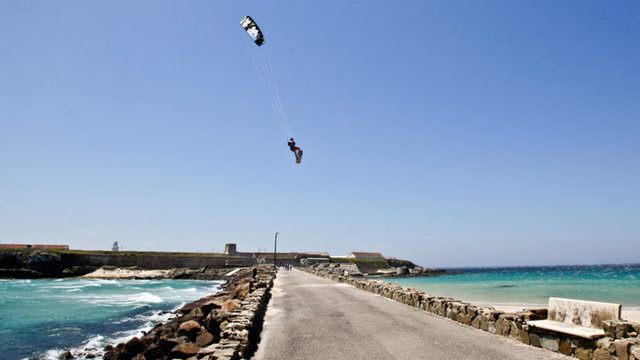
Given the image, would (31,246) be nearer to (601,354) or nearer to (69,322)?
(69,322)

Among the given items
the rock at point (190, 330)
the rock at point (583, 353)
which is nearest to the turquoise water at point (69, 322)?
the rock at point (190, 330)

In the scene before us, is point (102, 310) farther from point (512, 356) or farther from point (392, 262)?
point (392, 262)

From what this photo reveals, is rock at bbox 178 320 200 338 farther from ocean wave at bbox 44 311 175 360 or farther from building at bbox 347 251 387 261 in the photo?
building at bbox 347 251 387 261

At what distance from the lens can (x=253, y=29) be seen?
45.7 ft

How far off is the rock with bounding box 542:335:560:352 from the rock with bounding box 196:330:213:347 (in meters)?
7.19

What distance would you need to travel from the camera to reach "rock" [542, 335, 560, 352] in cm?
833

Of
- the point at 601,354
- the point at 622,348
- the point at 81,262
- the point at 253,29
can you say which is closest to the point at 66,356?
the point at 253,29

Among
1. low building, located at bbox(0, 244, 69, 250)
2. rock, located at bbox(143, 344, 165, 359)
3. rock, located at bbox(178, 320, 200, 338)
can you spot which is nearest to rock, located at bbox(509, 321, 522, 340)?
rock, located at bbox(178, 320, 200, 338)

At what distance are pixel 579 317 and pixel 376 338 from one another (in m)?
4.14

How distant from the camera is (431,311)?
1356 centimetres

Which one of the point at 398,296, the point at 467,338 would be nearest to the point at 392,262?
the point at 398,296

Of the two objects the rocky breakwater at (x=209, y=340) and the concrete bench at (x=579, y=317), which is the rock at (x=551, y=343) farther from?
the rocky breakwater at (x=209, y=340)

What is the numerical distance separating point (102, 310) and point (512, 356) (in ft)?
91.7

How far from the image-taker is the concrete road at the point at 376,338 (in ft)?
27.3
